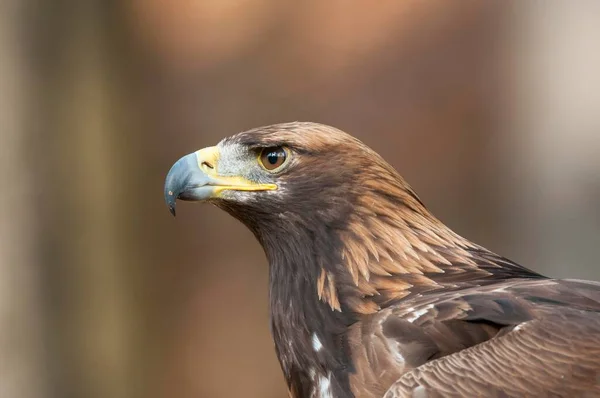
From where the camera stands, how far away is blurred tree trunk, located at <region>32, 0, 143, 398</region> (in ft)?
11.9

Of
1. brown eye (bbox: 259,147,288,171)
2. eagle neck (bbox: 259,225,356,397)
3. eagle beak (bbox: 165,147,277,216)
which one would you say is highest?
brown eye (bbox: 259,147,288,171)

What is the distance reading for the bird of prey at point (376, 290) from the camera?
4.20 ft

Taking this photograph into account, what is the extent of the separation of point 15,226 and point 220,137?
105 centimetres

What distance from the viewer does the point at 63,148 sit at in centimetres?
368

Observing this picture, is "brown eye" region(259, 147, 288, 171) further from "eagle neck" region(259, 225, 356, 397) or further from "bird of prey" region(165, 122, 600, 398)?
"eagle neck" region(259, 225, 356, 397)

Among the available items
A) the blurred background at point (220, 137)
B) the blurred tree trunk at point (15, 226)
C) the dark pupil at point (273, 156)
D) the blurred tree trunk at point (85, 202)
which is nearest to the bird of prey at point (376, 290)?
the dark pupil at point (273, 156)

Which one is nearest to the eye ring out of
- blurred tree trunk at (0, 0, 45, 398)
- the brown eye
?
the brown eye

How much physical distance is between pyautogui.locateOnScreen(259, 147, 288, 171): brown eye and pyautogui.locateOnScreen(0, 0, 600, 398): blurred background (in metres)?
1.74

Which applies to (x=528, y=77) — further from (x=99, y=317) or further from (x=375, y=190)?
(x=99, y=317)

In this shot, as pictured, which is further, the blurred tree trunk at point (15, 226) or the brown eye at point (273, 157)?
the blurred tree trunk at point (15, 226)

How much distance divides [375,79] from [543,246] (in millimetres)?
1239

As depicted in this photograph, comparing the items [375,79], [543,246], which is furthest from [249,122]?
[543,246]

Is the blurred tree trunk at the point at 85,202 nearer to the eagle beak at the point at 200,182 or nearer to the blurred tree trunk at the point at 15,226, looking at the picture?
the blurred tree trunk at the point at 15,226

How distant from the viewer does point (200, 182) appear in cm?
170
